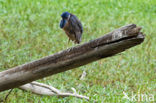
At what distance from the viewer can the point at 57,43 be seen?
7.47m

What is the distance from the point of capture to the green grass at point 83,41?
18.9 feet

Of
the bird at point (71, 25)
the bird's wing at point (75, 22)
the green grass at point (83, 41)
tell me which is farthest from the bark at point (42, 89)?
the bird's wing at point (75, 22)

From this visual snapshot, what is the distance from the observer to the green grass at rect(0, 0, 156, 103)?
5.75 meters

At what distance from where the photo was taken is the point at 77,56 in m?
3.29

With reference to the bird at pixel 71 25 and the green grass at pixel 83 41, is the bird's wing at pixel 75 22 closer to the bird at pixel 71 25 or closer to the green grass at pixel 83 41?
the bird at pixel 71 25

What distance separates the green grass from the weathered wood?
4.50ft

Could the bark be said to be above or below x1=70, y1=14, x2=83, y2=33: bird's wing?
below

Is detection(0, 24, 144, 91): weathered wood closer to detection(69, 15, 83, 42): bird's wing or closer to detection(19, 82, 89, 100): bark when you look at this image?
detection(69, 15, 83, 42): bird's wing

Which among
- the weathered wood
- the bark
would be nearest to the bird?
the bark

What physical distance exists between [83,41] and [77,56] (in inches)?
178

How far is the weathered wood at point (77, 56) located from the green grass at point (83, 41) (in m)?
1.37

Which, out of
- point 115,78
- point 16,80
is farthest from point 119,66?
point 16,80

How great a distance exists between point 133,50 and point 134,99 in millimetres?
2714

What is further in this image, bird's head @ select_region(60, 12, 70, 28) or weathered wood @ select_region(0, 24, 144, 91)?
bird's head @ select_region(60, 12, 70, 28)
